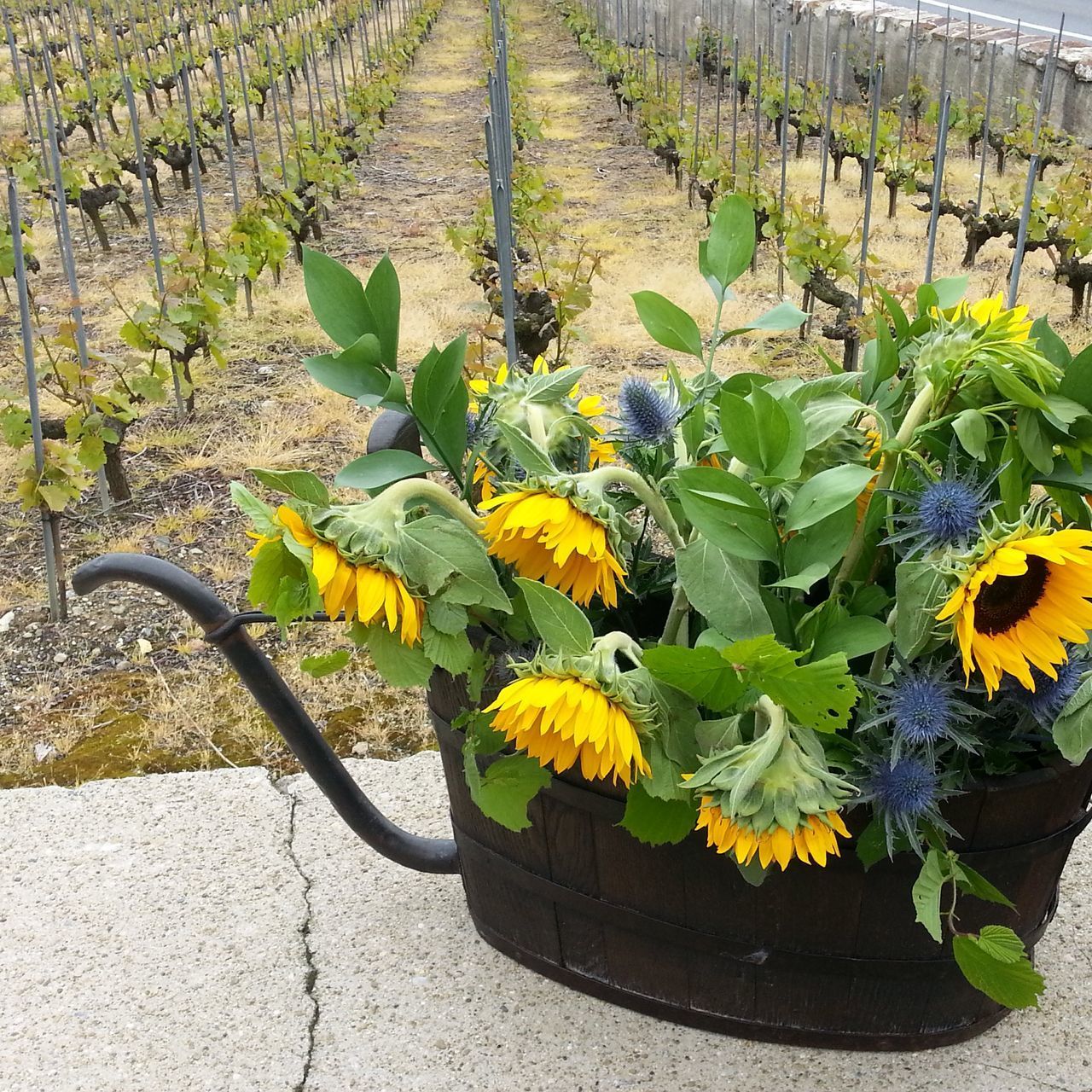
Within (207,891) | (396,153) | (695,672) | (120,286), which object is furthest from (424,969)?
(396,153)

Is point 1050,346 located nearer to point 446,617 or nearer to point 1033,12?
point 446,617

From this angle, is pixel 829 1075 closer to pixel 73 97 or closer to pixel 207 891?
pixel 207 891

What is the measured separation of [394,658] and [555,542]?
205mm

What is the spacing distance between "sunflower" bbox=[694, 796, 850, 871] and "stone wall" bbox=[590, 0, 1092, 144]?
319 inches

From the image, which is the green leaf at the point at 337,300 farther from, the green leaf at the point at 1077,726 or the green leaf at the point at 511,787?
the green leaf at the point at 511,787

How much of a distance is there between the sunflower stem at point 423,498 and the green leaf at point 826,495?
29 centimetres

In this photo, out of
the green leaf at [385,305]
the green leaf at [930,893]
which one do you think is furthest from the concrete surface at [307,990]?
the green leaf at [385,305]

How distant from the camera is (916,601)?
2.96ft

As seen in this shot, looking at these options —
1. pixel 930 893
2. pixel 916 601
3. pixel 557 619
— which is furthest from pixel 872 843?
pixel 557 619

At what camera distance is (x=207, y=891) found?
5.76 feet

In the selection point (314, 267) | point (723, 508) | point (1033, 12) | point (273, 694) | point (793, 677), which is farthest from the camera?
point (1033, 12)

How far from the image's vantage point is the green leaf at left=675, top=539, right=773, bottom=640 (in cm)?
96

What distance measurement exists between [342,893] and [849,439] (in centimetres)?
113

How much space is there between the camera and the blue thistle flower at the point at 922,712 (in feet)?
3.16
